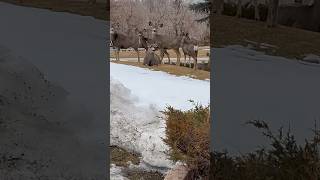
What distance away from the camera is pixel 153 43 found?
450 cm

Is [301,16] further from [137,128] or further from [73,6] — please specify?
[137,128]

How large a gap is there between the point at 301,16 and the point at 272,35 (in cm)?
75

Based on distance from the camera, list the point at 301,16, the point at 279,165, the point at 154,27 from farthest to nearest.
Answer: the point at 301,16 → the point at 154,27 → the point at 279,165

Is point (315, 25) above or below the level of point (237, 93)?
above

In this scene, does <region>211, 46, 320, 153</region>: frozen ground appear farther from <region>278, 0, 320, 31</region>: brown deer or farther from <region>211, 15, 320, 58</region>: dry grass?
<region>278, 0, 320, 31</region>: brown deer

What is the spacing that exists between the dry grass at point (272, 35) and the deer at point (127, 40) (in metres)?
1.61

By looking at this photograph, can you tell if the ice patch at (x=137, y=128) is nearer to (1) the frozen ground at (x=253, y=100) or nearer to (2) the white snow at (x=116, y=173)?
(2) the white snow at (x=116, y=173)

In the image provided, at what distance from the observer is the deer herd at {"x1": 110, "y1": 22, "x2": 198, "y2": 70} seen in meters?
4.44

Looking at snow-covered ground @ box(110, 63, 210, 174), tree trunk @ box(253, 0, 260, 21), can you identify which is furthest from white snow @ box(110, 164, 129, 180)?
tree trunk @ box(253, 0, 260, 21)

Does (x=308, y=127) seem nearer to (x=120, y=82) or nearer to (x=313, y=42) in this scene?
(x=120, y=82)

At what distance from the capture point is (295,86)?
536 cm

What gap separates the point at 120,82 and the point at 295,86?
1.94 m

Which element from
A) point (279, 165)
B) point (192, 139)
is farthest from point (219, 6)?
point (279, 165)

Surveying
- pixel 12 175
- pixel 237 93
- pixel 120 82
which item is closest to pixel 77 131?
pixel 12 175
